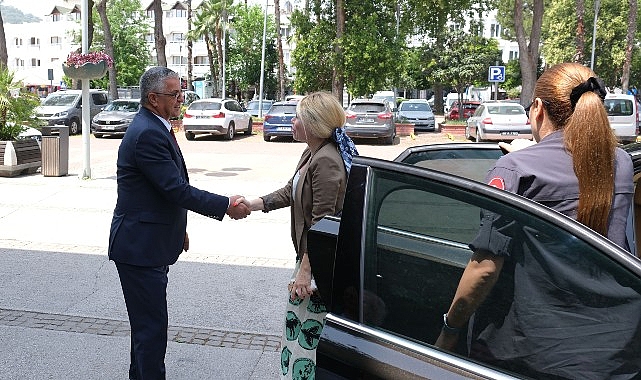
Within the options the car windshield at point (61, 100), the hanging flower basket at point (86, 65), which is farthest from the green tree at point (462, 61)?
the hanging flower basket at point (86, 65)

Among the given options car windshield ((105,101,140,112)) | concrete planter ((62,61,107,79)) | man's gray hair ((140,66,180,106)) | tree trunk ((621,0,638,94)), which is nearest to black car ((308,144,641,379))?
man's gray hair ((140,66,180,106))

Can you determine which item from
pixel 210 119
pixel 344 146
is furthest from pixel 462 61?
pixel 344 146

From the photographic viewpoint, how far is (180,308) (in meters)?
5.22

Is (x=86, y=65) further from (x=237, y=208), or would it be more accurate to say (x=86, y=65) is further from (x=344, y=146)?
(x=344, y=146)

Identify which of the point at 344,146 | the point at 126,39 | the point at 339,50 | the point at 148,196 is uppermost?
the point at 126,39

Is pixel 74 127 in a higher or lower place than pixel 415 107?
lower

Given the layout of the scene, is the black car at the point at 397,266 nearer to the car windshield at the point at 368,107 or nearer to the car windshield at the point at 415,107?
the car windshield at the point at 368,107

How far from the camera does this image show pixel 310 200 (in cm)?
313

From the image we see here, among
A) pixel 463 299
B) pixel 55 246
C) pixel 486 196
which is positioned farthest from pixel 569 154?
pixel 55 246

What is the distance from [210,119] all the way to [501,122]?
10.1m

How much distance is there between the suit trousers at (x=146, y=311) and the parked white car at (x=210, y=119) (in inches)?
790

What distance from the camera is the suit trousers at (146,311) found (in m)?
3.25

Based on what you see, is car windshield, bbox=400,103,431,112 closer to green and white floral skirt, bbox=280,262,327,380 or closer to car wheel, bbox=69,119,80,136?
car wheel, bbox=69,119,80,136

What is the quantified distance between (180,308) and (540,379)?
3889 millimetres
